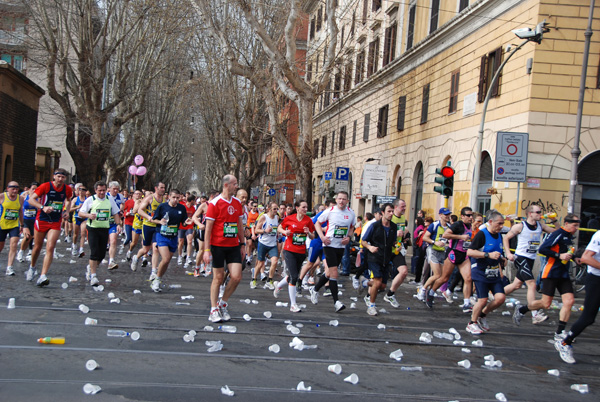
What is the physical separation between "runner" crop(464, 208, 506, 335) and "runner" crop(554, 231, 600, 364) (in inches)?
53.6

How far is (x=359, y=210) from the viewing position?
33.1m

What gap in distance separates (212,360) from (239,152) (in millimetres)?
36414

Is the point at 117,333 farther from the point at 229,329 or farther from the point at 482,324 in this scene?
the point at 482,324

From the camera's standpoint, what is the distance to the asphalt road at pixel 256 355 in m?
5.13

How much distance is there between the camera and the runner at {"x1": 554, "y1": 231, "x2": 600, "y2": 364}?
268 inches

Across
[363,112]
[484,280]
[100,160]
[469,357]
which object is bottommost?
[469,357]

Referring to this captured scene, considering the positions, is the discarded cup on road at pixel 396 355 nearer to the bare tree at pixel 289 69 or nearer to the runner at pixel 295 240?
the runner at pixel 295 240

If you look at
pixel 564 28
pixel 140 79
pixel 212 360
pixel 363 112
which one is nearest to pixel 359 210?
pixel 363 112

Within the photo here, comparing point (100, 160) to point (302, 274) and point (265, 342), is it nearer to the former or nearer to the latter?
point (302, 274)

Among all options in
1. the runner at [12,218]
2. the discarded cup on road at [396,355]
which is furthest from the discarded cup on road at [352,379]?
the runner at [12,218]

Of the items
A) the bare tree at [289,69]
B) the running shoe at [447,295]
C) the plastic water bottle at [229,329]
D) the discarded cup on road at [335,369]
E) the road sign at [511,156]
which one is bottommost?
the running shoe at [447,295]

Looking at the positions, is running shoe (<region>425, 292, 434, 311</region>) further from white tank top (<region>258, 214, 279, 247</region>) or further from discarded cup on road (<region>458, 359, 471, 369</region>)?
discarded cup on road (<region>458, 359, 471, 369</region>)

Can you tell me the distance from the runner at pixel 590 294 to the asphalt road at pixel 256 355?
7.7 inches

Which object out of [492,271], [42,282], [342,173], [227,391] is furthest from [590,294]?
[342,173]
